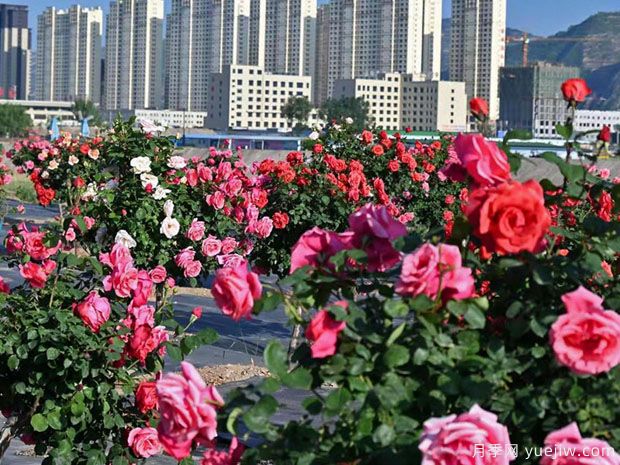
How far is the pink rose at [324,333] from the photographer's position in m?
2.77

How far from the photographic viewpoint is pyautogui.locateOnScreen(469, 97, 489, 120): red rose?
10.6 ft

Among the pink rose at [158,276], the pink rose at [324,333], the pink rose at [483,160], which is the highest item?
the pink rose at [483,160]

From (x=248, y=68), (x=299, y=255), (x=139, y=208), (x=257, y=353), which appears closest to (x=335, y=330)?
(x=299, y=255)

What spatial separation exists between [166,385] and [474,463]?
69 cm

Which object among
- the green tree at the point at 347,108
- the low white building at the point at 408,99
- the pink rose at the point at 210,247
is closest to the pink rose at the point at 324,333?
the pink rose at the point at 210,247

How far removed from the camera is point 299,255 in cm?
304

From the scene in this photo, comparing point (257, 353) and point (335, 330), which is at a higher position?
point (335, 330)

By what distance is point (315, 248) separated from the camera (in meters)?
3.06

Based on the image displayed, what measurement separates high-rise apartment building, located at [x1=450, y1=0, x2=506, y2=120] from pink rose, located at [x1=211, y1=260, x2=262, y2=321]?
588 ft

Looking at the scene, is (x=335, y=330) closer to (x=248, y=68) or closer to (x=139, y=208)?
(x=139, y=208)

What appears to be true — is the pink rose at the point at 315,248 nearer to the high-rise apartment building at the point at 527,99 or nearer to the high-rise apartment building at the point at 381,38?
the high-rise apartment building at the point at 381,38

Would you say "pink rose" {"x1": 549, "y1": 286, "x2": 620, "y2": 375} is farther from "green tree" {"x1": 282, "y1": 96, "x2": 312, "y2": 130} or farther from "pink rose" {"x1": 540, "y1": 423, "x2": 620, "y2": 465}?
"green tree" {"x1": 282, "y1": 96, "x2": 312, "y2": 130}

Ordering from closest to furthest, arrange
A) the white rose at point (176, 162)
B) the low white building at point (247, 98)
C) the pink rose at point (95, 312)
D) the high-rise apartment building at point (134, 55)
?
the pink rose at point (95, 312), the white rose at point (176, 162), the low white building at point (247, 98), the high-rise apartment building at point (134, 55)

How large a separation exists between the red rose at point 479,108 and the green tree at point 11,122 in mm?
109265
